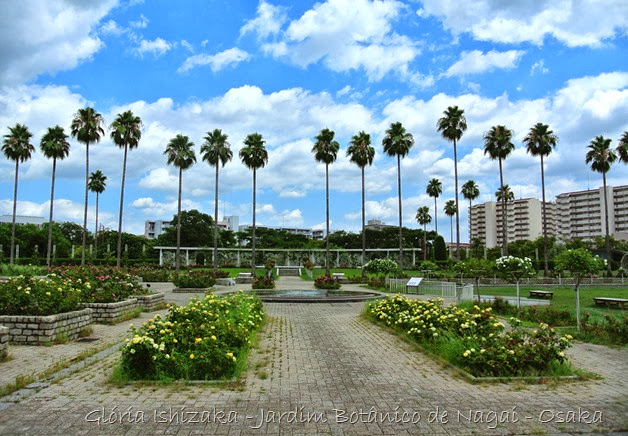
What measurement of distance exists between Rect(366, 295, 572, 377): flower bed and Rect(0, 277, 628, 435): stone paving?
0.38 meters

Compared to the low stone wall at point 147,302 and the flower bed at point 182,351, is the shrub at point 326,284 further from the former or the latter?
the flower bed at point 182,351

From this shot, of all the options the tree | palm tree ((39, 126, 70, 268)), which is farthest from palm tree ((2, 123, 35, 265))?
the tree

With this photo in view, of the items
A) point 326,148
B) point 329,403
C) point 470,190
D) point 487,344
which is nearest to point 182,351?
point 329,403

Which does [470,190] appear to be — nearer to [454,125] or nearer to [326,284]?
[454,125]

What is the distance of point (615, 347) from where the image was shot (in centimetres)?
909

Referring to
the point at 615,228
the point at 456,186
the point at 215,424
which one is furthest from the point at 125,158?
the point at 615,228

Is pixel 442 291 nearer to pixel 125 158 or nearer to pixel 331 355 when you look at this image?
pixel 331 355

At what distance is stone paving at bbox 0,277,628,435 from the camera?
14.7 feet

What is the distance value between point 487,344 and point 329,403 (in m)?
3.09

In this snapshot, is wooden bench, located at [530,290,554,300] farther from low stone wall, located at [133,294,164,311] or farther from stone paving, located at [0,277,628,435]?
low stone wall, located at [133,294,164,311]

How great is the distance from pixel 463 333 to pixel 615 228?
14145 cm

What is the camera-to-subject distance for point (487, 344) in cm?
705

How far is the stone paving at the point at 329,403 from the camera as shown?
Answer: 14.7 feet

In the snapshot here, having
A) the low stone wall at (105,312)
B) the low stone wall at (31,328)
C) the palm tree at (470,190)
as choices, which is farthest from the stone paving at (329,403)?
the palm tree at (470,190)
